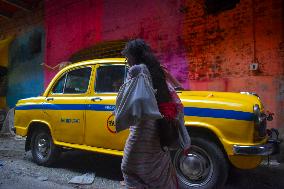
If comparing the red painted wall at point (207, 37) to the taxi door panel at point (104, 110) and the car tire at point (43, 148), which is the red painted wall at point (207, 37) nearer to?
the taxi door panel at point (104, 110)

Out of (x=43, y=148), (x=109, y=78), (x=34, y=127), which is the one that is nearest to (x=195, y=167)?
(x=109, y=78)

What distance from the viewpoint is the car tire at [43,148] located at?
6.26 meters

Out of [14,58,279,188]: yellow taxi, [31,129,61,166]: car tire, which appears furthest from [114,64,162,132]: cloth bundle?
[31,129,61,166]: car tire

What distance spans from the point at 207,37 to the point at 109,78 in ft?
9.79

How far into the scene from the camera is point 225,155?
451cm

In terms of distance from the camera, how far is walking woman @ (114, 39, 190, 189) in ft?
9.30

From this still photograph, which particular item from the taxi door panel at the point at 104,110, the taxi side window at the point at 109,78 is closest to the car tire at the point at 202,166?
the taxi door panel at the point at 104,110

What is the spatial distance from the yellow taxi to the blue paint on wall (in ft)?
17.1

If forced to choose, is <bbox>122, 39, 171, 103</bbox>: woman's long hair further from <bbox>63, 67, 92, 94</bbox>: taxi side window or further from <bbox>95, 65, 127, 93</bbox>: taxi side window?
<bbox>63, 67, 92, 94</bbox>: taxi side window

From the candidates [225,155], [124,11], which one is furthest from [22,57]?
[225,155]

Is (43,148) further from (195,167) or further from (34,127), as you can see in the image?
(195,167)

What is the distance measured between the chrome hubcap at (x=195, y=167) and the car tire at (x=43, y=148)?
2.49 metres

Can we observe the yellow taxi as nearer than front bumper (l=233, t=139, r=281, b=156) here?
No

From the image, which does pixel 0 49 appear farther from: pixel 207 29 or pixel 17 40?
pixel 207 29
